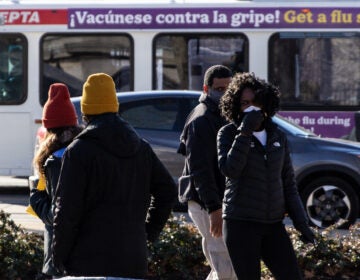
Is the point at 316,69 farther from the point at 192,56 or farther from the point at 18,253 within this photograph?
the point at 18,253

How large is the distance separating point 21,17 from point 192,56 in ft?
8.78

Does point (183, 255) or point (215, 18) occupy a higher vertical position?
point (215, 18)

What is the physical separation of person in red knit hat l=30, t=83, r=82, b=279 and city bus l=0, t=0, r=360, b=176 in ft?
30.5

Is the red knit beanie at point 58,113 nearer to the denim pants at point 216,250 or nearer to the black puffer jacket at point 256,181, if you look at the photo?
the black puffer jacket at point 256,181

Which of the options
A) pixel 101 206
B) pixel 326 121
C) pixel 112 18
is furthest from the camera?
pixel 112 18

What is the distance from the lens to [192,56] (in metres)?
14.6

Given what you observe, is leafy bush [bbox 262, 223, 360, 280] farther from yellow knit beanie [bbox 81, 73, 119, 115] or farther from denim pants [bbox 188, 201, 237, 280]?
yellow knit beanie [bbox 81, 73, 119, 115]

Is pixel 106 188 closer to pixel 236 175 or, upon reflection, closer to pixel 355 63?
pixel 236 175

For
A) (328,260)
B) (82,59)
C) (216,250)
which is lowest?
(328,260)

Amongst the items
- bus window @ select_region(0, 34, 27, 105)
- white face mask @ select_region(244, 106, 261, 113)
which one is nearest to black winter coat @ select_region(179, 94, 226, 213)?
white face mask @ select_region(244, 106, 261, 113)

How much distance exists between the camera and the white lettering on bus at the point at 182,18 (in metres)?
14.6

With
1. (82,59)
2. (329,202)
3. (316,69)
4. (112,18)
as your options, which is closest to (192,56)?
(112,18)

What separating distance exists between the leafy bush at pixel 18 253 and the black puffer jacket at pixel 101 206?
10.5ft

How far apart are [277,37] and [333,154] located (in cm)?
319
